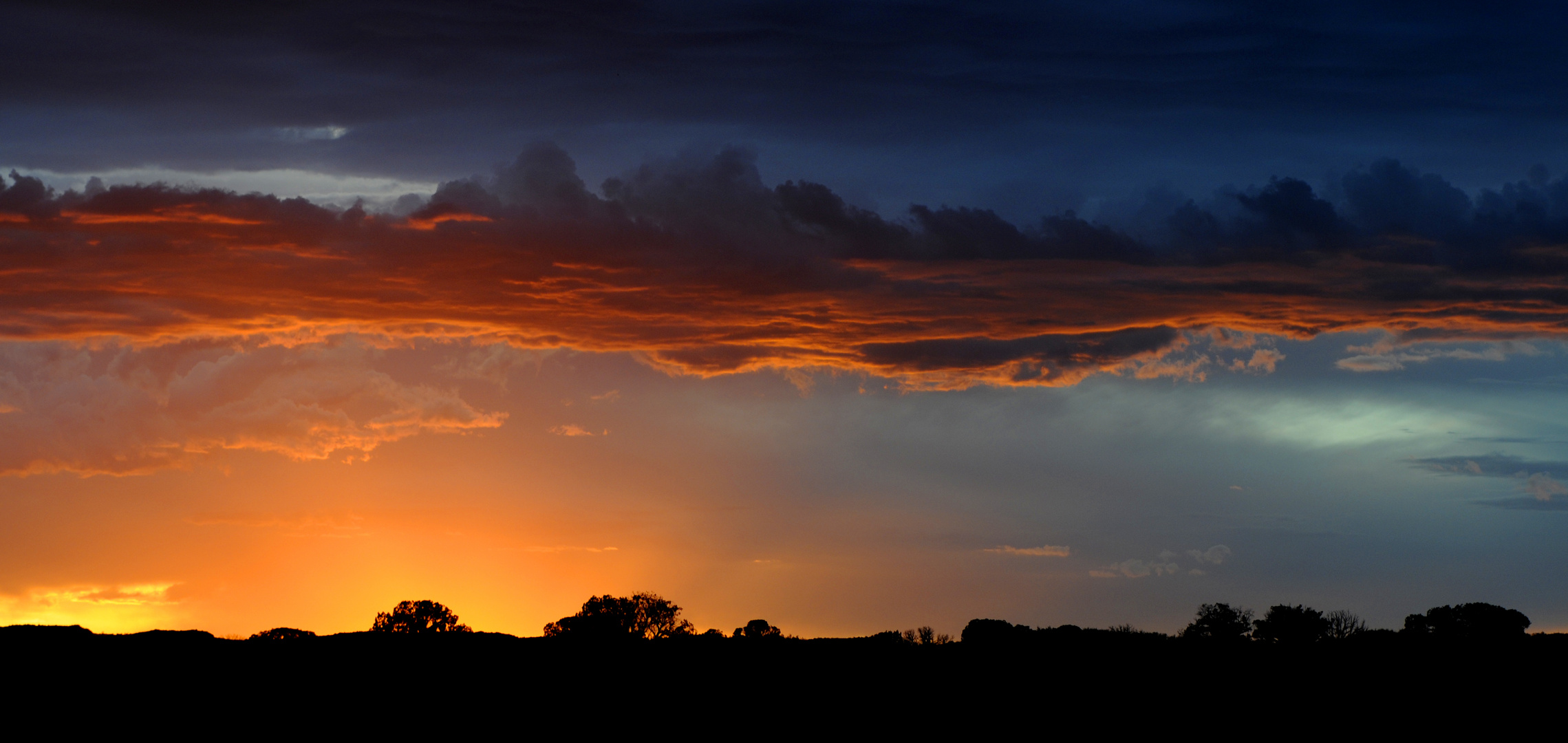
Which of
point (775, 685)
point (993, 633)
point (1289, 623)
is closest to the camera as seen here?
point (775, 685)

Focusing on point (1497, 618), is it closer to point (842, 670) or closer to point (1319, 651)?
point (1319, 651)

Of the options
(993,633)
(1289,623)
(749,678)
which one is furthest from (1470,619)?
(749,678)

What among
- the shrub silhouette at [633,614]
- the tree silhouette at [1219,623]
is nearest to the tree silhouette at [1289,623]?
the tree silhouette at [1219,623]

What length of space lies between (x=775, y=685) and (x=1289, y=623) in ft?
266

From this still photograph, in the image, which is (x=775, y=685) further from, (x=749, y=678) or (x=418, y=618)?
(x=418, y=618)

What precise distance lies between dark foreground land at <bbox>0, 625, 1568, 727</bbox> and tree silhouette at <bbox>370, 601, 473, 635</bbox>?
3430 inches

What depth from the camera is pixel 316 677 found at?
5212cm

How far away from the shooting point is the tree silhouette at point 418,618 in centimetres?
14650

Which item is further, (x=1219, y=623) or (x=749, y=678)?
(x=1219, y=623)

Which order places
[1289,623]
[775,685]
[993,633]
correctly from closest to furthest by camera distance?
[775,685], [993,633], [1289,623]

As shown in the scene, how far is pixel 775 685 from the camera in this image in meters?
51.8

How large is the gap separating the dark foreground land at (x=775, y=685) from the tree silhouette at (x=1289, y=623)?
51676mm

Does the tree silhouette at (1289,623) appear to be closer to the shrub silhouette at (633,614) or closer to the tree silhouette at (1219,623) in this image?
the tree silhouette at (1219,623)

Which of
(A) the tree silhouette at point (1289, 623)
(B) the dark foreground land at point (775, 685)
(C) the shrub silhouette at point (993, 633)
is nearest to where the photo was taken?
(B) the dark foreground land at point (775, 685)
